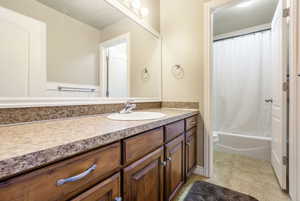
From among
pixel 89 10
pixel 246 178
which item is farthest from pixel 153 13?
pixel 246 178

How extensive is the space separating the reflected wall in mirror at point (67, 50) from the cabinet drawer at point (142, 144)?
623mm

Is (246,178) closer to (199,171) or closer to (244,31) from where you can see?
(199,171)

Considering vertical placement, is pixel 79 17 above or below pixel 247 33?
below

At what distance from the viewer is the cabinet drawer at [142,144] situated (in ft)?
2.32

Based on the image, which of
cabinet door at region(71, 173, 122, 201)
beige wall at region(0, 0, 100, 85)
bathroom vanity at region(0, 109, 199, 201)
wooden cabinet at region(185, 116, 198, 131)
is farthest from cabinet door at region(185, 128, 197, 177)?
beige wall at region(0, 0, 100, 85)

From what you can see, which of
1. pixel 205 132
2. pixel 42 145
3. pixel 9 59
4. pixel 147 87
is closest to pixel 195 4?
pixel 147 87

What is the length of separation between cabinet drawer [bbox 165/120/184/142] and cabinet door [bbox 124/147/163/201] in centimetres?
13

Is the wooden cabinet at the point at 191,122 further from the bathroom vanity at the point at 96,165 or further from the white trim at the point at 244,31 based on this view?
the white trim at the point at 244,31

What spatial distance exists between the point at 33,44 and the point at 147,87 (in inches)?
48.0

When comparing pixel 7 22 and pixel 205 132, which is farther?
pixel 205 132

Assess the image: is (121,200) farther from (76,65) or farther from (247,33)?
(247,33)

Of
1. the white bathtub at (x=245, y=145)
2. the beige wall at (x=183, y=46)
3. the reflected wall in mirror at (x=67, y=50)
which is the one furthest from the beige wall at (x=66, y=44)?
the white bathtub at (x=245, y=145)

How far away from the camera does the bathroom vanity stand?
37 cm

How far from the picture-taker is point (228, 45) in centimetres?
281
